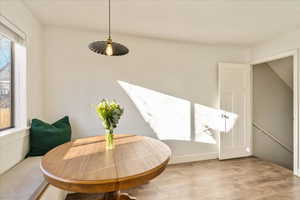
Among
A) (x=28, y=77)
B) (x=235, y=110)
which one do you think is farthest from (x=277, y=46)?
(x=28, y=77)

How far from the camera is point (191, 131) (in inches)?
135

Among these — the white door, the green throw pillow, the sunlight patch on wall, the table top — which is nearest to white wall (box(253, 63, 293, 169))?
the white door

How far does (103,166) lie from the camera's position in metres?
1.16

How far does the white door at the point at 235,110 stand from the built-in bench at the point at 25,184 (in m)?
3.12

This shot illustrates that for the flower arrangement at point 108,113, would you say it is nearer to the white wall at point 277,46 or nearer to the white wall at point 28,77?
the white wall at point 28,77

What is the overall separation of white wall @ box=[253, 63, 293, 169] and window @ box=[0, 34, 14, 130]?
4.65m

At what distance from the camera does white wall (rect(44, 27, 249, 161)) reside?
2730 mm

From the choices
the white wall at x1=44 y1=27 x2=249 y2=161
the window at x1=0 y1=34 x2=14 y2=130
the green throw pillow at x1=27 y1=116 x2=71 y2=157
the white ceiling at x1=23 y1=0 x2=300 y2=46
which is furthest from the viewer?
the white wall at x1=44 y1=27 x2=249 y2=161

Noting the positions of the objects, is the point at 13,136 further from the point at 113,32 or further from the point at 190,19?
the point at 190,19

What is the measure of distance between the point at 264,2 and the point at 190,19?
0.89 meters

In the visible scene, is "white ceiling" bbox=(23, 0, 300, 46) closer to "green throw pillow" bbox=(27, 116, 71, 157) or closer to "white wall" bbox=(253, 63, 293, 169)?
"white wall" bbox=(253, 63, 293, 169)

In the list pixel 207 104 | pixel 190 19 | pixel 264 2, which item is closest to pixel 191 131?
pixel 207 104

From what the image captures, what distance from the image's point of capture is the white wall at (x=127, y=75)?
2.73 meters

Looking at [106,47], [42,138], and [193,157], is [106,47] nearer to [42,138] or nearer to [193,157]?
[42,138]
